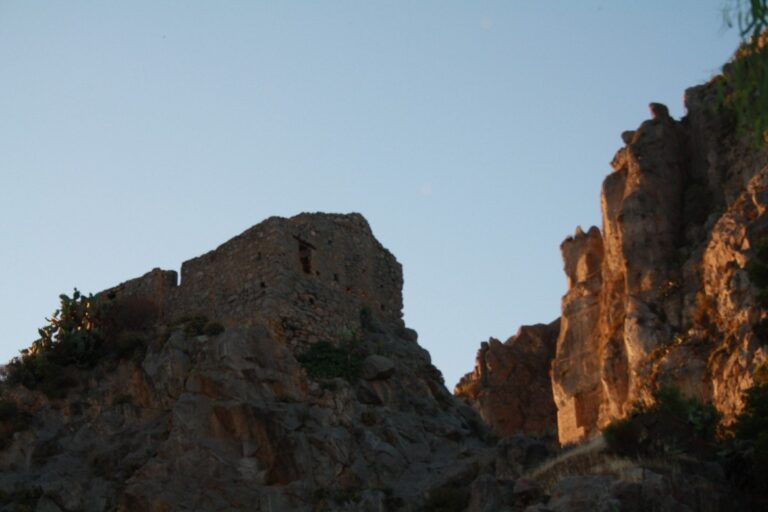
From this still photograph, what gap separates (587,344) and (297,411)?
3351 centimetres

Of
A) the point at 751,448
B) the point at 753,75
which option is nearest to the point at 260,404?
the point at 751,448

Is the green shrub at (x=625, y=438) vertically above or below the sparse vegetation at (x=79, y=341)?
below

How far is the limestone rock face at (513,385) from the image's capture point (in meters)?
57.3

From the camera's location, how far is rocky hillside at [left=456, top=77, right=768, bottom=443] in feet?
158

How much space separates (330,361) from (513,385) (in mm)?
31843

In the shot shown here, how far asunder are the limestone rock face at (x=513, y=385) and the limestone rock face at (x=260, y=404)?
2502cm

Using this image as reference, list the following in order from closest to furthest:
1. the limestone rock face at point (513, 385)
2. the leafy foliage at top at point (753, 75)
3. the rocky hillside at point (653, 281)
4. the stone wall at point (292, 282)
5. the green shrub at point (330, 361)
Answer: the leafy foliage at top at point (753, 75)
the green shrub at point (330, 361)
the stone wall at point (292, 282)
the rocky hillside at point (653, 281)
the limestone rock face at point (513, 385)

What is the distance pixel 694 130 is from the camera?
5862cm

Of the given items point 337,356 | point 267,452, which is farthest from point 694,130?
point 267,452

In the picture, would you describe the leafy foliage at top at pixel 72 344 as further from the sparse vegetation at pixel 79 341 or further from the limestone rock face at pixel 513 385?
the limestone rock face at pixel 513 385

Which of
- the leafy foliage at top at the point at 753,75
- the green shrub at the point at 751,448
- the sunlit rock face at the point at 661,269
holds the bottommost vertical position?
the green shrub at the point at 751,448

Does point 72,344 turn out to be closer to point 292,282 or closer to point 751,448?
point 292,282

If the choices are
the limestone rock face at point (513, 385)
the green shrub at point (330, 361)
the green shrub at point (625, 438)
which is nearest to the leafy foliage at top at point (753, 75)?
the green shrub at point (625, 438)

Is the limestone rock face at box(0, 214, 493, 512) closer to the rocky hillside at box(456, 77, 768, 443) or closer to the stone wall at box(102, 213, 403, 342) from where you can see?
the stone wall at box(102, 213, 403, 342)
